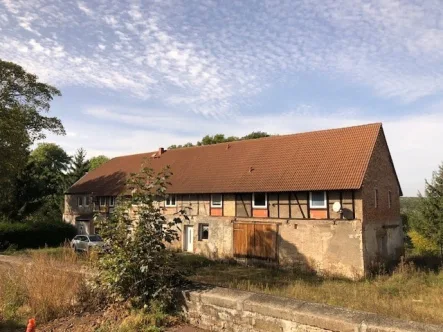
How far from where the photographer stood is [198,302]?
604cm

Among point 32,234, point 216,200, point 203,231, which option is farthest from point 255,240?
point 32,234

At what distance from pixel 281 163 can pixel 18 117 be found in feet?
58.9

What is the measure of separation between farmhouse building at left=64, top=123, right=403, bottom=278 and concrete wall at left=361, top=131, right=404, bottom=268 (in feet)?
0.18

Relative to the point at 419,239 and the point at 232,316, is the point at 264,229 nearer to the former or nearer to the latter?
the point at 232,316

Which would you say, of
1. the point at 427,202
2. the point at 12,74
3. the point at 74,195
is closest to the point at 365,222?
the point at 427,202

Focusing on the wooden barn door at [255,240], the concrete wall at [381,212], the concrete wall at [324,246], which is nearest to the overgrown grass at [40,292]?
the concrete wall at [324,246]

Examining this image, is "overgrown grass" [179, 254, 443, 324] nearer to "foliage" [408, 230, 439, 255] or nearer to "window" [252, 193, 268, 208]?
"window" [252, 193, 268, 208]

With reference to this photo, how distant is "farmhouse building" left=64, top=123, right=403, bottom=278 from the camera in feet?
64.6

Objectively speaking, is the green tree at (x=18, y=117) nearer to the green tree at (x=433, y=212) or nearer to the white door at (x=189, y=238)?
the white door at (x=189, y=238)

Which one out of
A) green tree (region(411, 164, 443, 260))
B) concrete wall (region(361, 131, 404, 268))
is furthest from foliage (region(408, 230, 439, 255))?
concrete wall (region(361, 131, 404, 268))

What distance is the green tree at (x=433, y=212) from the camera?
1291 inches

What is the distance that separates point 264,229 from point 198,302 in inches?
654

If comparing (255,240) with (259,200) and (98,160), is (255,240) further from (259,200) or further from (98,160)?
(98,160)

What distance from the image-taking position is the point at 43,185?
128ft
